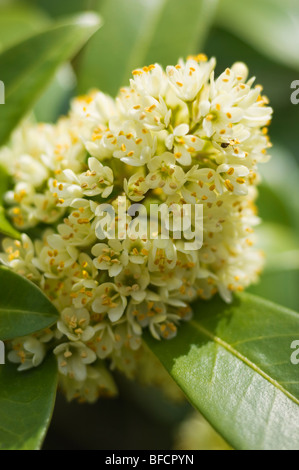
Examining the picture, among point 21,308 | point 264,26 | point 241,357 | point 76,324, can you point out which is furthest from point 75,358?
point 264,26

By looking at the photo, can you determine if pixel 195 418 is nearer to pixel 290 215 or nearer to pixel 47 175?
pixel 290 215

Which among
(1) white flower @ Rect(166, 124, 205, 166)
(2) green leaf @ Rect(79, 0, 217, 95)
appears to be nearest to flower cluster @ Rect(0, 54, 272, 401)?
(1) white flower @ Rect(166, 124, 205, 166)

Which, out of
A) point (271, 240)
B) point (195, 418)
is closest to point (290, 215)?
point (271, 240)

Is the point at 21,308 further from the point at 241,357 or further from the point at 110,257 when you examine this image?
the point at 241,357

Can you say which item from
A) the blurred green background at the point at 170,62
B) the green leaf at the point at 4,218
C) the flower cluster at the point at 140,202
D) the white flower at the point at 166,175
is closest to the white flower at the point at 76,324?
the flower cluster at the point at 140,202

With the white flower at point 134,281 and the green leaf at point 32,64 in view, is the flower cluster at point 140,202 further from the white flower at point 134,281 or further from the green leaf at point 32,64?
the green leaf at point 32,64
